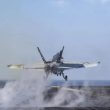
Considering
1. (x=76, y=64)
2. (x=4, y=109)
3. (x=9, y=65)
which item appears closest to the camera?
(x=4, y=109)

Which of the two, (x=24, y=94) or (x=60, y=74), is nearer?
(x=60, y=74)

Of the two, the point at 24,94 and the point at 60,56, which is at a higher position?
the point at 60,56

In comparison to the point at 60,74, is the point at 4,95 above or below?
below

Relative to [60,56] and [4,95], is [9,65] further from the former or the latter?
[60,56]

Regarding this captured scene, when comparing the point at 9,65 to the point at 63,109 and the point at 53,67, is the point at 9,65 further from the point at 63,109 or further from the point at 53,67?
the point at 63,109

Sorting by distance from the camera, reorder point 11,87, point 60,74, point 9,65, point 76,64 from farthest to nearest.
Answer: point 11,87
point 9,65
point 76,64
point 60,74

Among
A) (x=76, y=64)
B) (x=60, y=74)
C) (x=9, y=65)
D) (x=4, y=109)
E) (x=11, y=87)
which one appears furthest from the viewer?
(x=11, y=87)

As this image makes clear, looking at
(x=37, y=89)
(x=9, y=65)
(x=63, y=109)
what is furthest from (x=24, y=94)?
(x=63, y=109)

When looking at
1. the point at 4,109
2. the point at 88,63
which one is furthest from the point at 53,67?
the point at 4,109

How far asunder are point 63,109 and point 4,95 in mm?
41240

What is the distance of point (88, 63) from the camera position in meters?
117

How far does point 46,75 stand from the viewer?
10906 centimetres

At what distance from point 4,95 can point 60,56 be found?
2150 centimetres

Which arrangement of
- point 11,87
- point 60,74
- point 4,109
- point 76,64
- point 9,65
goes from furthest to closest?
point 11,87 < point 9,65 < point 76,64 < point 60,74 < point 4,109
